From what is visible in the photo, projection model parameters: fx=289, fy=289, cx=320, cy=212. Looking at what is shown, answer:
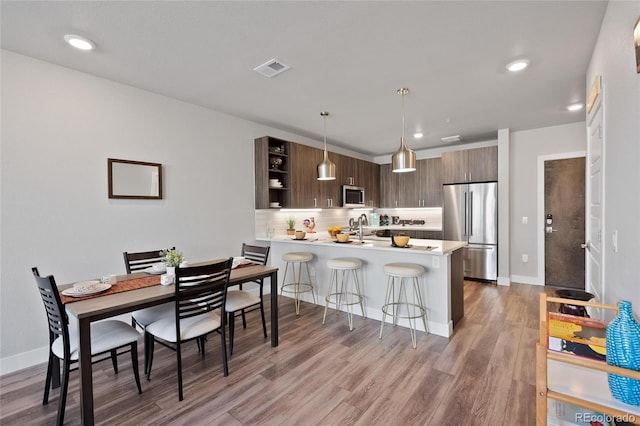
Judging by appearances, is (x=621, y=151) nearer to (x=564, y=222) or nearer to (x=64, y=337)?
(x=64, y=337)

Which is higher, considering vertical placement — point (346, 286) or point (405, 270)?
point (405, 270)

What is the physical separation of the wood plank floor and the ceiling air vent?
2.70m

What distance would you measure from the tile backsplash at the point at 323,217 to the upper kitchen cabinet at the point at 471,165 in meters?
1.04

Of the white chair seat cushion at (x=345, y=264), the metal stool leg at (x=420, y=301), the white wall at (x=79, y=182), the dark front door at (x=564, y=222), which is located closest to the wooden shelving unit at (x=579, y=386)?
the metal stool leg at (x=420, y=301)

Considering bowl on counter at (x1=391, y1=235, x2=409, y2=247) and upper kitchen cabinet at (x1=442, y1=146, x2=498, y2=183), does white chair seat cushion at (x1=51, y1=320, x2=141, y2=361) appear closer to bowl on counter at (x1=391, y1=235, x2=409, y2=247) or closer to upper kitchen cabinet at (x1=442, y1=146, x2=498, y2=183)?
bowl on counter at (x1=391, y1=235, x2=409, y2=247)

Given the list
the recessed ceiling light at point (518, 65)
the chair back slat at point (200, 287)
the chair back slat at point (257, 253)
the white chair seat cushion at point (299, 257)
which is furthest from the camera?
the white chair seat cushion at point (299, 257)

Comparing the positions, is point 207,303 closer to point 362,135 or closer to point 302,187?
point 302,187

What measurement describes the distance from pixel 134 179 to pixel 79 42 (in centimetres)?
134

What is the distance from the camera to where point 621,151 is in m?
1.62

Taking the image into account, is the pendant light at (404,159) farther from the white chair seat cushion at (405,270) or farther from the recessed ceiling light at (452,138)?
the recessed ceiling light at (452,138)

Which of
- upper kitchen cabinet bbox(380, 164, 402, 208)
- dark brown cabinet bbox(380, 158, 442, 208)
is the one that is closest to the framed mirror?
dark brown cabinet bbox(380, 158, 442, 208)

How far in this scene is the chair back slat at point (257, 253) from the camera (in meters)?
3.30

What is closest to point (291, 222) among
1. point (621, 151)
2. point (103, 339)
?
point (103, 339)

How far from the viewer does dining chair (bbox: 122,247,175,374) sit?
2.39 metres
